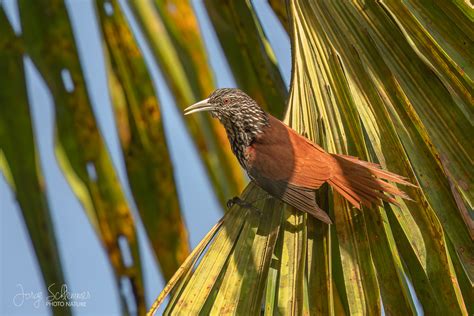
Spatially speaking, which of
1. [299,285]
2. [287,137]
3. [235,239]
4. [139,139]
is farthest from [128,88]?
[299,285]

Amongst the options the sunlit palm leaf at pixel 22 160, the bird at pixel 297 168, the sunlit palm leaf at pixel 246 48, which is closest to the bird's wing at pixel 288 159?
the bird at pixel 297 168

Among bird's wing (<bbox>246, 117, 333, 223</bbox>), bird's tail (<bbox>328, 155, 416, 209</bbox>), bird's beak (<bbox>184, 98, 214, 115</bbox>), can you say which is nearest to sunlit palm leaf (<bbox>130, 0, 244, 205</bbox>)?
bird's beak (<bbox>184, 98, 214, 115</bbox>)

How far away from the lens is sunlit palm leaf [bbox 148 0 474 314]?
2.56 m

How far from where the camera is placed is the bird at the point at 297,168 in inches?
114

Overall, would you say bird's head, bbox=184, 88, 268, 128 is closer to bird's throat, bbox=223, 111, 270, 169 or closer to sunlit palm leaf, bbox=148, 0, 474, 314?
bird's throat, bbox=223, 111, 270, 169

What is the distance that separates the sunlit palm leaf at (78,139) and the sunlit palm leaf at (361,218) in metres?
0.58

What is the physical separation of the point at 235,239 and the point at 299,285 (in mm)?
326

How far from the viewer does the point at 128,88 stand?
3438mm

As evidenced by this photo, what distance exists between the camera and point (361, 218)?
278 cm

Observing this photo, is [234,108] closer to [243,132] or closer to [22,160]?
[243,132]

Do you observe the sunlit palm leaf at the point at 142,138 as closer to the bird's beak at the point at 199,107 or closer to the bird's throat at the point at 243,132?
the bird's beak at the point at 199,107

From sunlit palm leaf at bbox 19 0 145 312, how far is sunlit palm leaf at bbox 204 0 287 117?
2.52ft

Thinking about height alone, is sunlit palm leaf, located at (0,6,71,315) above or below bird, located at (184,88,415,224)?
above

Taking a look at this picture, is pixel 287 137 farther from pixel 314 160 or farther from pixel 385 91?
pixel 385 91
